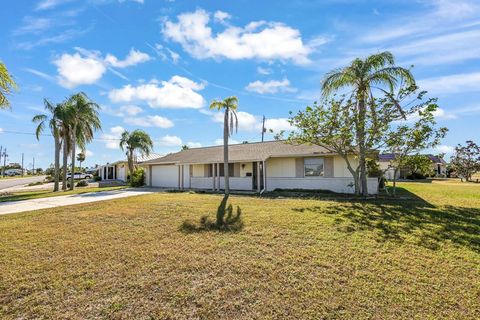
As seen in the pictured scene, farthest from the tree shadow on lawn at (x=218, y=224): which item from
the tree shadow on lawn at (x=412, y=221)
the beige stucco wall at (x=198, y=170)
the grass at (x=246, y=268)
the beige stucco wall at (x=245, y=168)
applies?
the beige stucco wall at (x=198, y=170)

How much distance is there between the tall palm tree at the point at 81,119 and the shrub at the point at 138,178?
192 inches

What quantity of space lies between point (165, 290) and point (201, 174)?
1819 cm

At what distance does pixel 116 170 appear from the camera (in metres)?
39.1

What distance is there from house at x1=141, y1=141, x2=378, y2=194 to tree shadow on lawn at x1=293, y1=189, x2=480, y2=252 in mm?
4877

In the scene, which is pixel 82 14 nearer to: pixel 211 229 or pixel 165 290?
pixel 211 229

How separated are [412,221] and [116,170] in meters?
38.3

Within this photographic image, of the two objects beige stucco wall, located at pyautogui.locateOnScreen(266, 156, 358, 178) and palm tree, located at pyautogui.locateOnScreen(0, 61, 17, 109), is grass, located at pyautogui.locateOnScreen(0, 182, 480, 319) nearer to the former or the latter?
palm tree, located at pyautogui.locateOnScreen(0, 61, 17, 109)

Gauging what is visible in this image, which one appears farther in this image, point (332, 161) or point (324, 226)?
point (332, 161)

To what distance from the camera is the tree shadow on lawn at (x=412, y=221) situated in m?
6.96

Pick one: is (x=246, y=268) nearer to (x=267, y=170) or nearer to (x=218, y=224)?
(x=218, y=224)

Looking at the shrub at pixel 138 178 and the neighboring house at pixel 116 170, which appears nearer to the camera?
the shrub at pixel 138 178

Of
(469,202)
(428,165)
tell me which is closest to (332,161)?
(428,165)

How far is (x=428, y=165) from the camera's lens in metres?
13.8

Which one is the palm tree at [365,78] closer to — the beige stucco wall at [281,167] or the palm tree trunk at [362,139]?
the palm tree trunk at [362,139]
